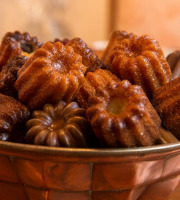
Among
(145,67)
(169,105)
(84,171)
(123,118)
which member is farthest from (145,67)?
(84,171)

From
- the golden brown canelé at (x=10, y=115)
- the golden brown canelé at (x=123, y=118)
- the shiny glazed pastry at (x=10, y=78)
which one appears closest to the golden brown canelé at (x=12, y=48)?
the shiny glazed pastry at (x=10, y=78)

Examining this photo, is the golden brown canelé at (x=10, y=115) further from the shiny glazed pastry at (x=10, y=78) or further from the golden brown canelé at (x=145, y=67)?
the golden brown canelé at (x=145, y=67)

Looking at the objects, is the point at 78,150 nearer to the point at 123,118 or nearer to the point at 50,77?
the point at 123,118

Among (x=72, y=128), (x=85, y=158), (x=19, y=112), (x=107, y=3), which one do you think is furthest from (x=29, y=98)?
(x=107, y=3)

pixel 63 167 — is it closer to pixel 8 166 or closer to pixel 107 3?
pixel 8 166

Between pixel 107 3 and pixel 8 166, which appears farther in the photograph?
pixel 107 3

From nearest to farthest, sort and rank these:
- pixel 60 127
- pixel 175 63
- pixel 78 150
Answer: pixel 78 150 → pixel 60 127 → pixel 175 63
